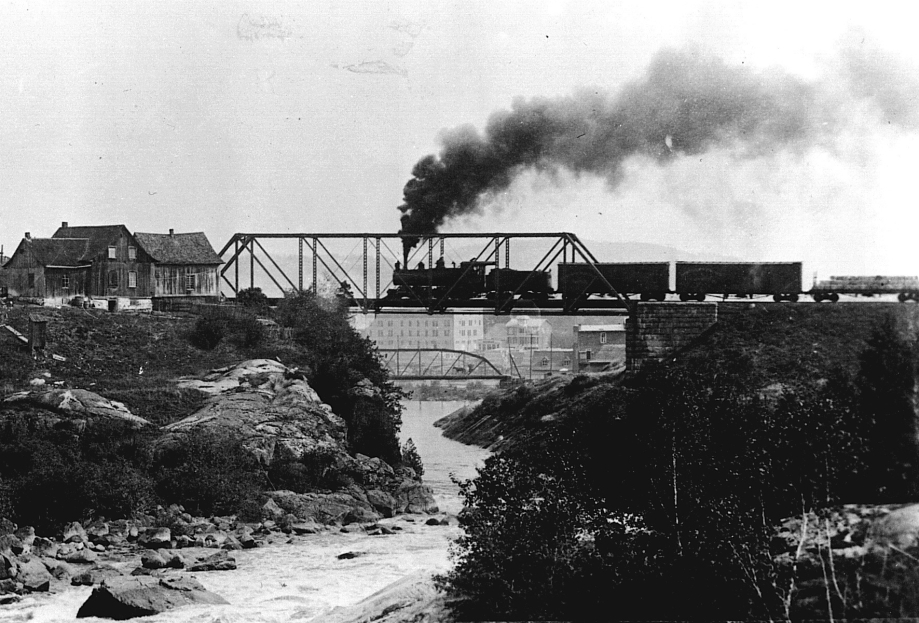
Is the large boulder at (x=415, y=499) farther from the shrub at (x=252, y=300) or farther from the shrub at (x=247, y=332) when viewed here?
the shrub at (x=252, y=300)

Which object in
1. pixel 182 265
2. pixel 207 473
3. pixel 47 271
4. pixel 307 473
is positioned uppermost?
pixel 182 265

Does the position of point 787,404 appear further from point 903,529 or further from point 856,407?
point 903,529

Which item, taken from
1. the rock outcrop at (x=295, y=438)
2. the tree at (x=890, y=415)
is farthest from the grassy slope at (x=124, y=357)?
the tree at (x=890, y=415)

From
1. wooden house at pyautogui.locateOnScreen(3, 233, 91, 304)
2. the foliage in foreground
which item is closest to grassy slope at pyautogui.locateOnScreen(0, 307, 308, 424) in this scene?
wooden house at pyautogui.locateOnScreen(3, 233, 91, 304)

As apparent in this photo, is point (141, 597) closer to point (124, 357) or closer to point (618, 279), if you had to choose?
point (124, 357)

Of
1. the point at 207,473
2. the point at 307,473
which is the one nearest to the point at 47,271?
the point at 307,473
